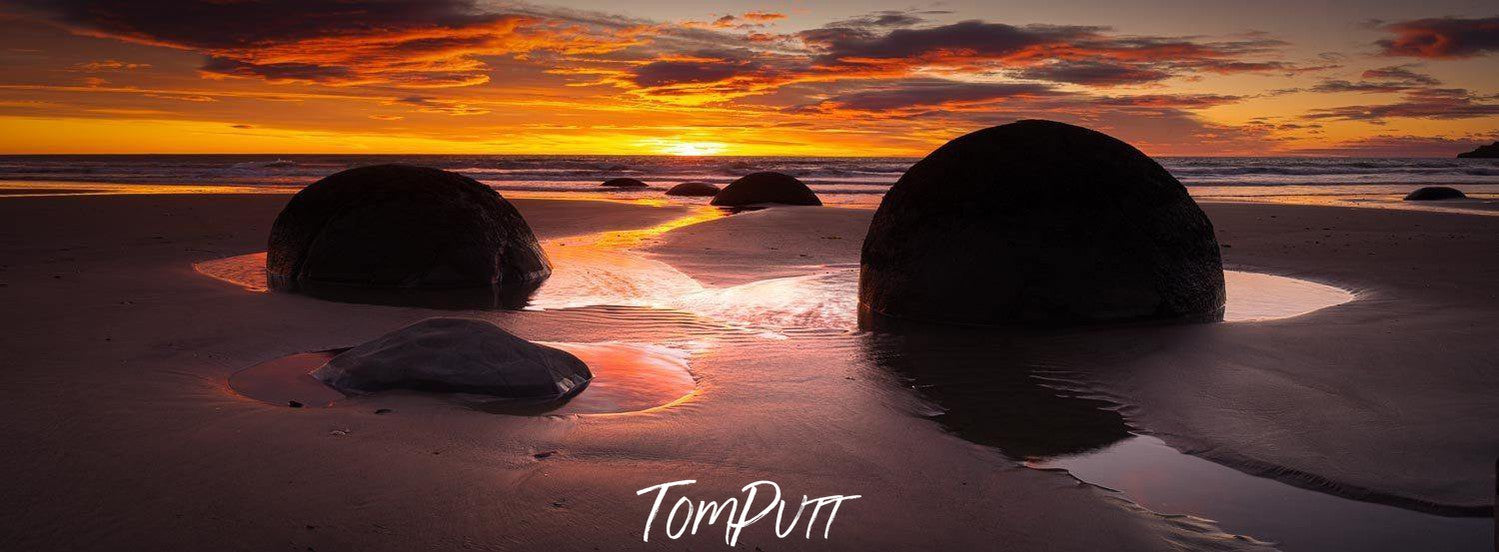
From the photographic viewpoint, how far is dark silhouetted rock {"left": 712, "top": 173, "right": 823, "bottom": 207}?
21047 mm

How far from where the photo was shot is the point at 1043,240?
6.48 m

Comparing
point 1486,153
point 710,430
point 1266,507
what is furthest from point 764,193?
point 1486,153

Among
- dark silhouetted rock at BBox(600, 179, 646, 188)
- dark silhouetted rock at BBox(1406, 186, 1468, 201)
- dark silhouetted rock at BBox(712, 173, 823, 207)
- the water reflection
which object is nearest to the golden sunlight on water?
the water reflection

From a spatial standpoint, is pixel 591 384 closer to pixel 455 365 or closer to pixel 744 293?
pixel 455 365

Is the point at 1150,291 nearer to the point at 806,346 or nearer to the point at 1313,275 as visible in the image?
the point at 806,346

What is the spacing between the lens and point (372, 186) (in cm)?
869

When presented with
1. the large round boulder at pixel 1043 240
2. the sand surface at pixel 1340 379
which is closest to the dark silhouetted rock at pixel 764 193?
the sand surface at pixel 1340 379

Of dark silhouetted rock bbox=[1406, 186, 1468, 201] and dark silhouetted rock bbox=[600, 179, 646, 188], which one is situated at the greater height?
dark silhouetted rock bbox=[1406, 186, 1468, 201]

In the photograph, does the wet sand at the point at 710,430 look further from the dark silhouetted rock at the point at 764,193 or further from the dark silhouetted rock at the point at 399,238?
the dark silhouetted rock at the point at 764,193

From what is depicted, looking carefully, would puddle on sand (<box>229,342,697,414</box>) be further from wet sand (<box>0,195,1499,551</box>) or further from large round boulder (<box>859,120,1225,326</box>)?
large round boulder (<box>859,120,1225,326</box>)

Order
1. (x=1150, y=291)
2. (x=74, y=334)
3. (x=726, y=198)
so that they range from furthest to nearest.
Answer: (x=726, y=198) < (x=1150, y=291) < (x=74, y=334)

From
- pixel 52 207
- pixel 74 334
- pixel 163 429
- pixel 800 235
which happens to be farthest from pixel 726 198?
pixel 163 429

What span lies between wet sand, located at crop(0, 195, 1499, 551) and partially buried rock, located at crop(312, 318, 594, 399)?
0.53ft

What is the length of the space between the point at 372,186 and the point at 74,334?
3.50 metres
